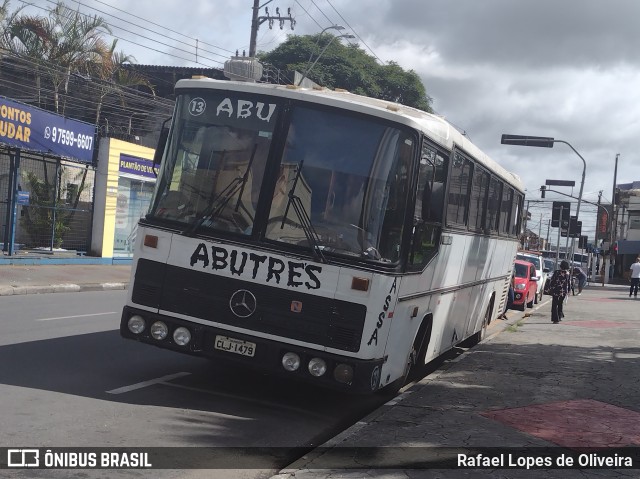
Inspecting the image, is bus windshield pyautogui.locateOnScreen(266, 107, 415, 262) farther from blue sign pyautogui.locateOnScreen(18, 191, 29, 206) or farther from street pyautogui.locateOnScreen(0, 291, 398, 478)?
blue sign pyautogui.locateOnScreen(18, 191, 29, 206)

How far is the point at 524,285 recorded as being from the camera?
2494 cm

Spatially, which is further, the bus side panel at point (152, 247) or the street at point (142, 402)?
the bus side panel at point (152, 247)

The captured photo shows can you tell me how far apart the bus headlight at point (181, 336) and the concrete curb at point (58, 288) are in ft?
35.8

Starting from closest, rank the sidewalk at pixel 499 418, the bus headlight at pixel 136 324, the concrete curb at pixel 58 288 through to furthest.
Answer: the sidewalk at pixel 499 418 → the bus headlight at pixel 136 324 → the concrete curb at pixel 58 288

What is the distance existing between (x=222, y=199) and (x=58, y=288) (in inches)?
501

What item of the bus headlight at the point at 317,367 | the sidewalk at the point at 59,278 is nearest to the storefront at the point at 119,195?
the sidewalk at the point at 59,278

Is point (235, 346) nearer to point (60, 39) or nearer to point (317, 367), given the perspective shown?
point (317, 367)

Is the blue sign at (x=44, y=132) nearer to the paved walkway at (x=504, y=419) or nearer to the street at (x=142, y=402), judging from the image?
the street at (x=142, y=402)

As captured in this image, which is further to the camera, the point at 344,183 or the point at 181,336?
the point at 181,336

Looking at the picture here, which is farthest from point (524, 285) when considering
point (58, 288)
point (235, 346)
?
point (235, 346)

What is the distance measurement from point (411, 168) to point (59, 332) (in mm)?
6384

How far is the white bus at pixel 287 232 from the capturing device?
23.9ft

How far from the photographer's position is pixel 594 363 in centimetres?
1243

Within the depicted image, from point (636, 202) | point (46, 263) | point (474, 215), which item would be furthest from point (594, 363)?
point (636, 202)
